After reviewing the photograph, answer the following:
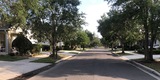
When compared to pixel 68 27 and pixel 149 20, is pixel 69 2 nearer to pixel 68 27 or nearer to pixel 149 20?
pixel 68 27

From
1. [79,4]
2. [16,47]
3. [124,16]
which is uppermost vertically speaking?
[79,4]

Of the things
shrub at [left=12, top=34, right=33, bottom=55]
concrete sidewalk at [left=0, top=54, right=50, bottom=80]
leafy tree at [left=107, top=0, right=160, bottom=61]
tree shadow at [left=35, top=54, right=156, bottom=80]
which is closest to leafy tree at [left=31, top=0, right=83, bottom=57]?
shrub at [left=12, top=34, right=33, bottom=55]

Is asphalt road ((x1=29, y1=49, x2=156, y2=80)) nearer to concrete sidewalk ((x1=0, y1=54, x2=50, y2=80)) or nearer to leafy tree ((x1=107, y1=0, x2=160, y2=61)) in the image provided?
concrete sidewalk ((x1=0, y1=54, x2=50, y2=80))

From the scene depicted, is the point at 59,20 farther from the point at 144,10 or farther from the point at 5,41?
the point at 144,10

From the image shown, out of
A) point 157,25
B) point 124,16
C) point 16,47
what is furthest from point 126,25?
point 16,47

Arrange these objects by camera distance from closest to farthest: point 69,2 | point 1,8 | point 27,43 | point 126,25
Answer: point 1,8 → point 126,25 → point 69,2 → point 27,43

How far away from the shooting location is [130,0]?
27.0 m

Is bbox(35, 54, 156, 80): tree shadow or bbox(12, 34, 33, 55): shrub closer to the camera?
bbox(35, 54, 156, 80): tree shadow

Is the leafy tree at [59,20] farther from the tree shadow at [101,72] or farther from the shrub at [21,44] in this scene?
the tree shadow at [101,72]

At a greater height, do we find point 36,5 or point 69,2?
point 69,2

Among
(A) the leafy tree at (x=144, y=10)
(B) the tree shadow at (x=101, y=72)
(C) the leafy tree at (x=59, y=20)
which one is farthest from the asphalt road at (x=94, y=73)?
(C) the leafy tree at (x=59, y=20)

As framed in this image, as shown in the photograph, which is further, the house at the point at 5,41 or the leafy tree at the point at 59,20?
the house at the point at 5,41

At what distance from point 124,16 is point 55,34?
39.4 feet

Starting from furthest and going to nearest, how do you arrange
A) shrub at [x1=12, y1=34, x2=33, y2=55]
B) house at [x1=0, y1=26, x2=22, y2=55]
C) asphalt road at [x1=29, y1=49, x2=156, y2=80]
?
house at [x1=0, y1=26, x2=22, y2=55] → shrub at [x1=12, y1=34, x2=33, y2=55] → asphalt road at [x1=29, y1=49, x2=156, y2=80]
